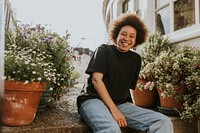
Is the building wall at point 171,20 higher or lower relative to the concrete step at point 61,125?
higher

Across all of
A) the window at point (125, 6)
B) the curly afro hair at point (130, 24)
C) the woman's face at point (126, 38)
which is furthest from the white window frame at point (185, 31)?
the window at point (125, 6)

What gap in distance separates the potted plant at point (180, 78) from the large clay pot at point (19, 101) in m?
1.06

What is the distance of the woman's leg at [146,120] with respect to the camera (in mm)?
1559

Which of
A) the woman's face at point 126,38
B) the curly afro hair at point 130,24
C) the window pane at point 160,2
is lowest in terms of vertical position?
the woman's face at point 126,38

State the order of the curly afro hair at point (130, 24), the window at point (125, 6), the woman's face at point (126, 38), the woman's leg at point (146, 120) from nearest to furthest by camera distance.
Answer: the woman's leg at point (146, 120) < the woman's face at point (126, 38) < the curly afro hair at point (130, 24) < the window at point (125, 6)

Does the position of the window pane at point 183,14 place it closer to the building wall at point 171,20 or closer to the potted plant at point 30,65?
the building wall at point 171,20

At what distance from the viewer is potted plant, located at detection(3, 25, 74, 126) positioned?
1616 mm

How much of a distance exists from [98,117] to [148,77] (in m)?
0.97

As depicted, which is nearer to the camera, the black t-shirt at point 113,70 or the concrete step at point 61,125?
the concrete step at point 61,125

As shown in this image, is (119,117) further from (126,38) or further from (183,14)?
(183,14)

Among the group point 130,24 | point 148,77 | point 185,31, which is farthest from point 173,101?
point 185,31

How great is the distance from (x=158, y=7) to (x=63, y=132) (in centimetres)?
242

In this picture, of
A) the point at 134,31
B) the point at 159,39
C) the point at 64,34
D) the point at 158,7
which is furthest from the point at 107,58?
the point at 158,7

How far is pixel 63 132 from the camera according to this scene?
1.67m
